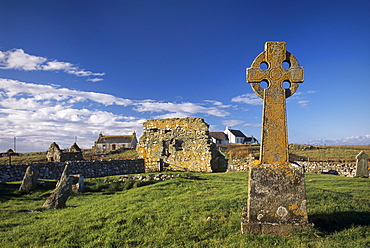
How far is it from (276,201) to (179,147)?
15.4 m

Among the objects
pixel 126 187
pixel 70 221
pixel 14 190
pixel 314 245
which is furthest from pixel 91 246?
pixel 14 190

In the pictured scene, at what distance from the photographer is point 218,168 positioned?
19234 mm

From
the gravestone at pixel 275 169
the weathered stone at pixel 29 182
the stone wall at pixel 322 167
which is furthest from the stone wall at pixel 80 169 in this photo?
the gravestone at pixel 275 169

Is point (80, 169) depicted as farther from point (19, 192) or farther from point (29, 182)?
point (19, 192)

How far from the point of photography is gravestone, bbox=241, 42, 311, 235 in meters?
4.76

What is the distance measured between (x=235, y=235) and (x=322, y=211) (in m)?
2.78

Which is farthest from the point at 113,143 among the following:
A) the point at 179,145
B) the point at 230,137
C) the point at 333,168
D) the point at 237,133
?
the point at 333,168

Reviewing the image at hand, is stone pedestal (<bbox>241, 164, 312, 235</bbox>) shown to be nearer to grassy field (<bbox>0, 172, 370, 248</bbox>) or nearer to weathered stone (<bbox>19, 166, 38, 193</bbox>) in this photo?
grassy field (<bbox>0, 172, 370, 248</bbox>)

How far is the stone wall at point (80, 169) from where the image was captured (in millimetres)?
15711

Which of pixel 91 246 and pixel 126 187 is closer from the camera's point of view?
pixel 91 246

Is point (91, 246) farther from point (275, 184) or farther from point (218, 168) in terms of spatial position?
point (218, 168)

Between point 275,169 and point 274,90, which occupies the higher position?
point 274,90

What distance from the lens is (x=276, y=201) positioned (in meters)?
4.80

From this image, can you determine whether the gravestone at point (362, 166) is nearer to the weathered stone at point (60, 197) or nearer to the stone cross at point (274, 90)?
the stone cross at point (274, 90)
